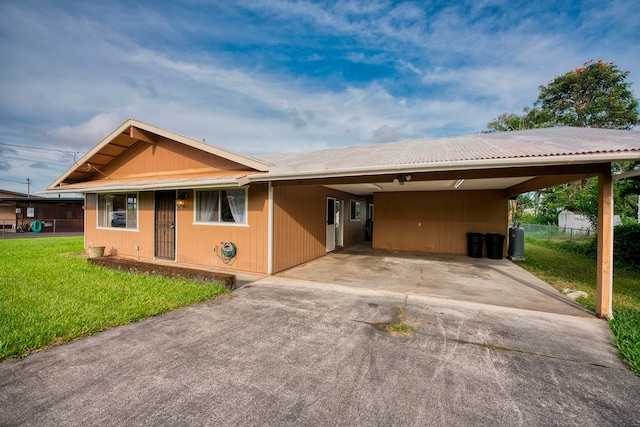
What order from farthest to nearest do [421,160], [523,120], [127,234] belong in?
[523,120], [127,234], [421,160]

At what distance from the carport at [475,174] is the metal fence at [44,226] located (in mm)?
20943

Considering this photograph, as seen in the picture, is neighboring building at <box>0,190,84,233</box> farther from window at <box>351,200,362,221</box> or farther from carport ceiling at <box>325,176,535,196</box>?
carport ceiling at <box>325,176,535,196</box>

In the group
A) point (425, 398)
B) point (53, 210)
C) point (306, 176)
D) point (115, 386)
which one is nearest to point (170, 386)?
point (115, 386)

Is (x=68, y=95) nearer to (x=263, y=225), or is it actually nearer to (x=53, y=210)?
(x=53, y=210)

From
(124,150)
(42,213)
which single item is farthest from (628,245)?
(42,213)

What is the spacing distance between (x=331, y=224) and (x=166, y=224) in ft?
17.8

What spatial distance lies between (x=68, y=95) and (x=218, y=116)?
6.61 m

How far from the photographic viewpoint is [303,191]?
7730 mm

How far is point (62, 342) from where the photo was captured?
3.04 meters

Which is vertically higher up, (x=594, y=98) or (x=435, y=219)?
(x=594, y=98)

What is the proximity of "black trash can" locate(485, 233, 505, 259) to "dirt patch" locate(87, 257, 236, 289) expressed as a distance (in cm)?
843

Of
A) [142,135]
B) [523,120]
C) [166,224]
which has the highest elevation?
[523,120]

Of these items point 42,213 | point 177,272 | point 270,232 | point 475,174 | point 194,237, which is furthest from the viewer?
point 42,213

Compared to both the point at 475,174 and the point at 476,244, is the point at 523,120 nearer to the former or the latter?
the point at 476,244
